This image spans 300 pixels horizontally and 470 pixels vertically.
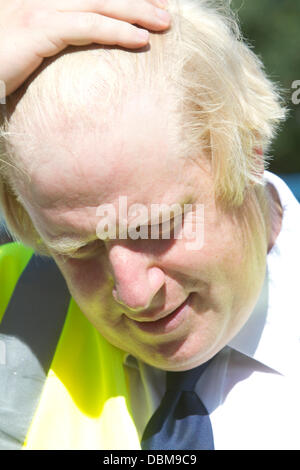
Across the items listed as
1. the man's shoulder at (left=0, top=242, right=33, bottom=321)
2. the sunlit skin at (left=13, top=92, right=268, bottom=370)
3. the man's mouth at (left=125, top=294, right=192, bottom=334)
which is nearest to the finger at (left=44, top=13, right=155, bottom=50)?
the sunlit skin at (left=13, top=92, right=268, bottom=370)

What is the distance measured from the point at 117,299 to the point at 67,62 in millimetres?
468

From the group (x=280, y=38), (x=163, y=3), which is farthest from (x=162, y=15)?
(x=280, y=38)

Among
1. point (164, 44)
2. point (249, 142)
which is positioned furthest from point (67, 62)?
point (249, 142)

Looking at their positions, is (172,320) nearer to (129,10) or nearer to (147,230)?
(147,230)

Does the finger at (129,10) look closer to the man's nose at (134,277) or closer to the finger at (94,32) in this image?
the finger at (94,32)

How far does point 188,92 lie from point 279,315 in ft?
1.88

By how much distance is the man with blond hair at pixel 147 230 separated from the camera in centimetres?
140

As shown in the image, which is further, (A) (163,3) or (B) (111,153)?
(A) (163,3)

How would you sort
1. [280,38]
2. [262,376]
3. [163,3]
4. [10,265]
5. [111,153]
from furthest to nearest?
[280,38] → [10,265] → [262,376] → [163,3] → [111,153]

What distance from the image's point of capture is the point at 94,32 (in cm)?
139

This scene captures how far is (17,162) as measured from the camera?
1.50m

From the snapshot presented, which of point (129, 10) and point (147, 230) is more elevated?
point (129, 10)

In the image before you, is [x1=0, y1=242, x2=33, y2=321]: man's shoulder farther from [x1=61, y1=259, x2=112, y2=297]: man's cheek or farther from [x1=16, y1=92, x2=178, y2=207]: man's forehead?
[x1=16, y1=92, x2=178, y2=207]: man's forehead

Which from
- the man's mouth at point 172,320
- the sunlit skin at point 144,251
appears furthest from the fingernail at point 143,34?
the man's mouth at point 172,320
